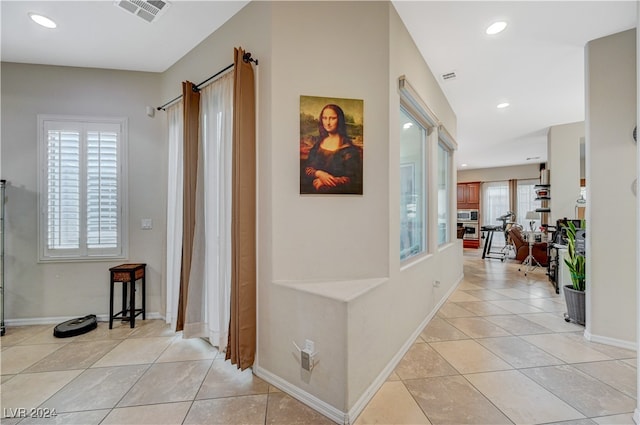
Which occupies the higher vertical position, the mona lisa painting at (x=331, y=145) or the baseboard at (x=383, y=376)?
the mona lisa painting at (x=331, y=145)

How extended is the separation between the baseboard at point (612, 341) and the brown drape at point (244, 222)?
320cm

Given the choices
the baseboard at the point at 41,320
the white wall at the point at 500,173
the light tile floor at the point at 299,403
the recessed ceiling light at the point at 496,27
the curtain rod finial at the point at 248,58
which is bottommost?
the light tile floor at the point at 299,403

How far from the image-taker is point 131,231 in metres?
Result: 3.08

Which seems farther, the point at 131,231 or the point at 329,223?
the point at 131,231

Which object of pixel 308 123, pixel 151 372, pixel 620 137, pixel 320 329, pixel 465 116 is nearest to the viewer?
pixel 320 329

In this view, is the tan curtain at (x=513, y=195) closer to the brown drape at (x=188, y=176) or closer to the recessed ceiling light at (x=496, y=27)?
the recessed ceiling light at (x=496, y=27)

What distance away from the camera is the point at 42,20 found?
2.28 m

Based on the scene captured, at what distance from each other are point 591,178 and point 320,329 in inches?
118

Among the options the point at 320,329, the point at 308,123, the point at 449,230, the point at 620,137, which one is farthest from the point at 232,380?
the point at 620,137

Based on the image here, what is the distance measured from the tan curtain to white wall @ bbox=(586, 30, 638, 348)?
7259 mm

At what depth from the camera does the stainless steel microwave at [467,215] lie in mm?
9375

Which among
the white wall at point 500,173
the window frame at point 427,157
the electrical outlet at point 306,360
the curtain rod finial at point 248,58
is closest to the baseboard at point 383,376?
the electrical outlet at point 306,360

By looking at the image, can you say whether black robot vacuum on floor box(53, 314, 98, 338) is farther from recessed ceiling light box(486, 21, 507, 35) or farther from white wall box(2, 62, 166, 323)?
recessed ceiling light box(486, 21, 507, 35)

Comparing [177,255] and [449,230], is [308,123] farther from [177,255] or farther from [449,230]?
[449,230]
